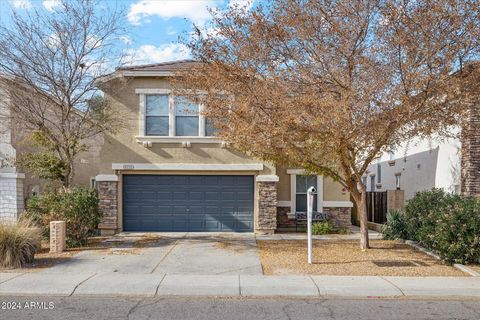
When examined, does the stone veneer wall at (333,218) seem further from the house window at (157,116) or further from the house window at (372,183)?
the house window at (372,183)

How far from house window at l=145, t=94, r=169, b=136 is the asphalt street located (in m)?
9.66

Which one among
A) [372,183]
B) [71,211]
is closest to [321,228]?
[71,211]

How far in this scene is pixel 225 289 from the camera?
8.95 meters

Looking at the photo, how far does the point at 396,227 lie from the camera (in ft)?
49.9

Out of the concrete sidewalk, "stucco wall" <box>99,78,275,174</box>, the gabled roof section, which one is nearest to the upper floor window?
"stucco wall" <box>99,78,275,174</box>

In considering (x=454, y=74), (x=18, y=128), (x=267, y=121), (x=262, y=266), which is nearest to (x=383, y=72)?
(x=454, y=74)

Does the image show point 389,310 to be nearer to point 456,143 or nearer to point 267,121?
point 267,121

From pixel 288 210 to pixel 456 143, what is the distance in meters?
6.37

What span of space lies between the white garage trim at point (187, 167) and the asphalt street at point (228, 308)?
906 centimetres

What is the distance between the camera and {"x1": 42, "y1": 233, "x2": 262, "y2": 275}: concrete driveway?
10.8m

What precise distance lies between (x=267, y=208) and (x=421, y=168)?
6485mm

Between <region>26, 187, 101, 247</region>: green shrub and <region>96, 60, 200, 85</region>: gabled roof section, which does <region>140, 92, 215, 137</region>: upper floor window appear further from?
<region>26, 187, 101, 247</region>: green shrub

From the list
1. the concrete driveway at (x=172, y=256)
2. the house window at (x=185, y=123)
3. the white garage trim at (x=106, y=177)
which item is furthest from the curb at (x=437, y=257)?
the white garage trim at (x=106, y=177)

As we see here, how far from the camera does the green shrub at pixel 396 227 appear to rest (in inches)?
590
